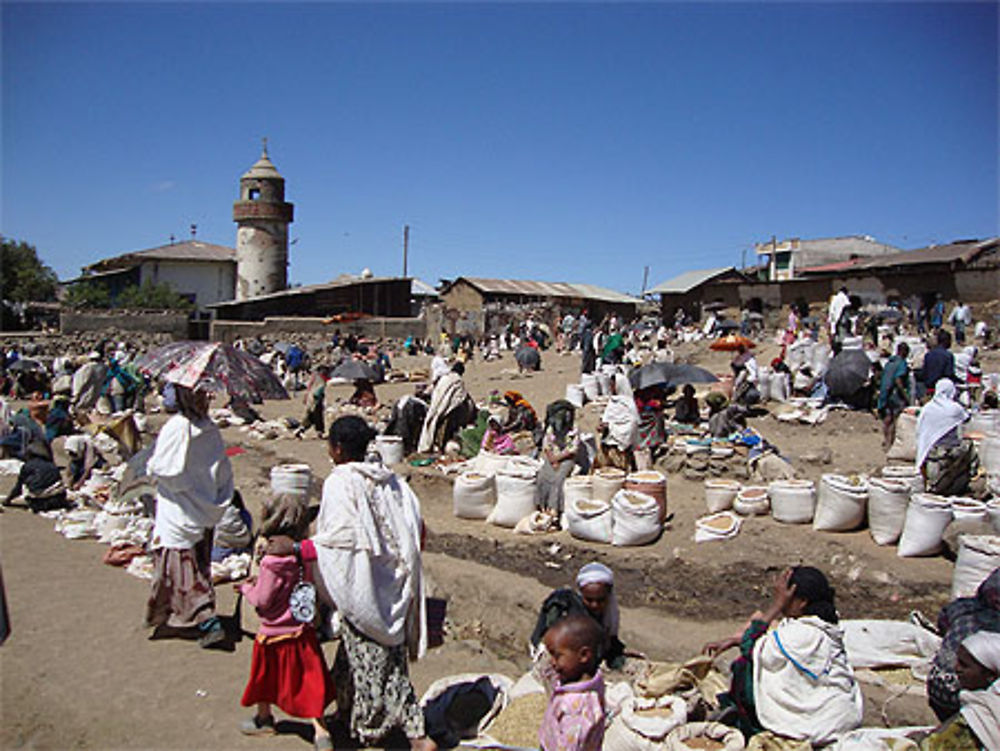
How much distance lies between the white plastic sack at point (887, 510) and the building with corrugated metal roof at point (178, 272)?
4096cm

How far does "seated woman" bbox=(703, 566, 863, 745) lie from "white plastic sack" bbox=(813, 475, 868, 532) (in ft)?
12.4

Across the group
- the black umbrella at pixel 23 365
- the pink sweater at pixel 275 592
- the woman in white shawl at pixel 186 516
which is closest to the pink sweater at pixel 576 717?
the pink sweater at pixel 275 592

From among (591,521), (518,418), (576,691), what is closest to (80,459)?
(518,418)

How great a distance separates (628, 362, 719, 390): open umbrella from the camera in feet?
32.2

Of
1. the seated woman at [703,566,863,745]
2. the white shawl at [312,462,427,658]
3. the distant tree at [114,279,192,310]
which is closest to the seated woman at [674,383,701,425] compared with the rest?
the seated woman at [703,566,863,745]

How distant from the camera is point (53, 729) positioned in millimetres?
3514

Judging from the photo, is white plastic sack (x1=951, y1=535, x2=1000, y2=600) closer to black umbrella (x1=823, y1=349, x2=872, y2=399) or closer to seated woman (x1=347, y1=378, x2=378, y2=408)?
black umbrella (x1=823, y1=349, x2=872, y2=399)

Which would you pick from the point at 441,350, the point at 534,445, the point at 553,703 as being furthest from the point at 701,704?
the point at 441,350

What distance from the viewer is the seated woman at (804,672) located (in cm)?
334

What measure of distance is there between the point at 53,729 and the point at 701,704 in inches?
116

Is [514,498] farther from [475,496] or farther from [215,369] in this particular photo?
[215,369]

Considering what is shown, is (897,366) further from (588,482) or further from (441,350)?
(441,350)

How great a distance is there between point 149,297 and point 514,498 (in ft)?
120

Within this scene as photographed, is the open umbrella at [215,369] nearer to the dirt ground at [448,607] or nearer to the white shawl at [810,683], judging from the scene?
the dirt ground at [448,607]
